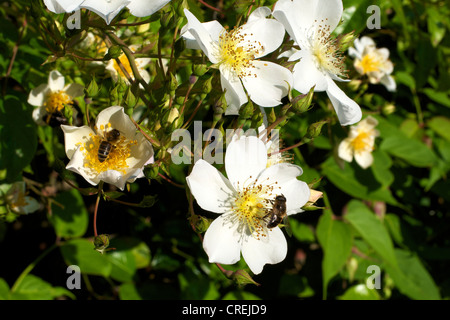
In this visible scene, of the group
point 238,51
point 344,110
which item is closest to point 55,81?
point 238,51

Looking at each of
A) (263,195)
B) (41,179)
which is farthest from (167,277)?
(263,195)

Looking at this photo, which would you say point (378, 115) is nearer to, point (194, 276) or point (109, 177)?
point (194, 276)

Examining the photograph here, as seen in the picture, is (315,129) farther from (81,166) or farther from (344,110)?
(81,166)

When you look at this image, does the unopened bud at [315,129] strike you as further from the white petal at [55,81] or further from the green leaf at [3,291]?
the green leaf at [3,291]

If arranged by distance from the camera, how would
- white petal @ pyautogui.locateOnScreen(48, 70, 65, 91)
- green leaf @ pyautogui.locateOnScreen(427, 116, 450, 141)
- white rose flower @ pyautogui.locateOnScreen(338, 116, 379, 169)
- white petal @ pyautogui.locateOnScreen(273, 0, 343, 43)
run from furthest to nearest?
1. green leaf @ pyautogui.locateOnScreen(427, 116, 450, 141)
2. white rose flower @ pyautogui.locateOnScreen(338, 116, 379, 169)
3. white petal @ pyautogui.locateOnScreen(48, 70, 65, 91)
4. white petal @ pyautogui.locateOnScreen(273, 0, 343, 43)

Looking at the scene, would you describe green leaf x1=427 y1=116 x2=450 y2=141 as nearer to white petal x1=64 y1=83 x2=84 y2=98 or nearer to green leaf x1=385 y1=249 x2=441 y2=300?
green leaf x1=385 y1=249 x2=441 y2=300

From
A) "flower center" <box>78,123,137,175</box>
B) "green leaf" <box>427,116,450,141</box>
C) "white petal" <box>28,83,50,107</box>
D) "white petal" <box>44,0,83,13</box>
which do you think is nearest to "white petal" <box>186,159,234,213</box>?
"flower center" <box>78,123,137,175</box>

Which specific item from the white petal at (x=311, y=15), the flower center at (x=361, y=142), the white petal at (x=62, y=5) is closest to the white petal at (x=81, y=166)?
the white petal at (x=62, y=5)
